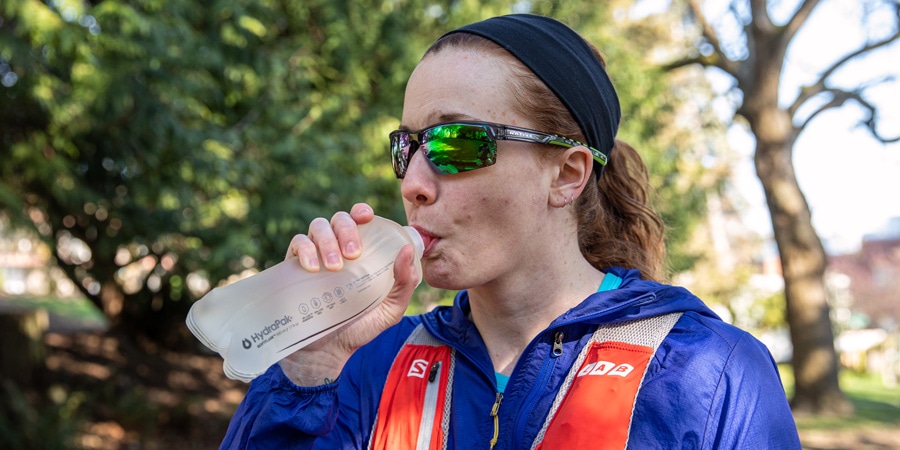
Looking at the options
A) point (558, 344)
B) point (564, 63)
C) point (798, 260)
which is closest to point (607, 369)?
point (558, 344)

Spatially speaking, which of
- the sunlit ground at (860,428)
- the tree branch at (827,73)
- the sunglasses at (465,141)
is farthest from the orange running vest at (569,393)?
the tree branch at (827,73)

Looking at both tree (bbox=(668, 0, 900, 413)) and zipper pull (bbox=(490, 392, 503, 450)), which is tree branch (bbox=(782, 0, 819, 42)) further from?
zipper pull (bbox=(490, 392, 503, 450))

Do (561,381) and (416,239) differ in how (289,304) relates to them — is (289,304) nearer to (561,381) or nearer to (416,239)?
(416,239)

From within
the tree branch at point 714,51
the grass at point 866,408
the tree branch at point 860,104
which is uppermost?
the tree branch at point 714,51

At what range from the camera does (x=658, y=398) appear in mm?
1704

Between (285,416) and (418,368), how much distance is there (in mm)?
358

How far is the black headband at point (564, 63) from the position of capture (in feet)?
6.35

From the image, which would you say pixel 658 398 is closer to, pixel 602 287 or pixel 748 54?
pixel 602 287

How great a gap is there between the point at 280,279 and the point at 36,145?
515cm

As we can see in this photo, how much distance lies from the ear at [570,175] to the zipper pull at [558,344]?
0.34 metres

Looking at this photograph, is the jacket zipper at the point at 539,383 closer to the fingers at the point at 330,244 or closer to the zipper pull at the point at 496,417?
the zipper pull at the point at 496,417

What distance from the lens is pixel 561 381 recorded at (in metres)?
1.81

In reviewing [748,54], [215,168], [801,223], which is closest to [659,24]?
[748,54]

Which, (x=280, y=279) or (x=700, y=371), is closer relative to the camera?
(x=700, y=371)
